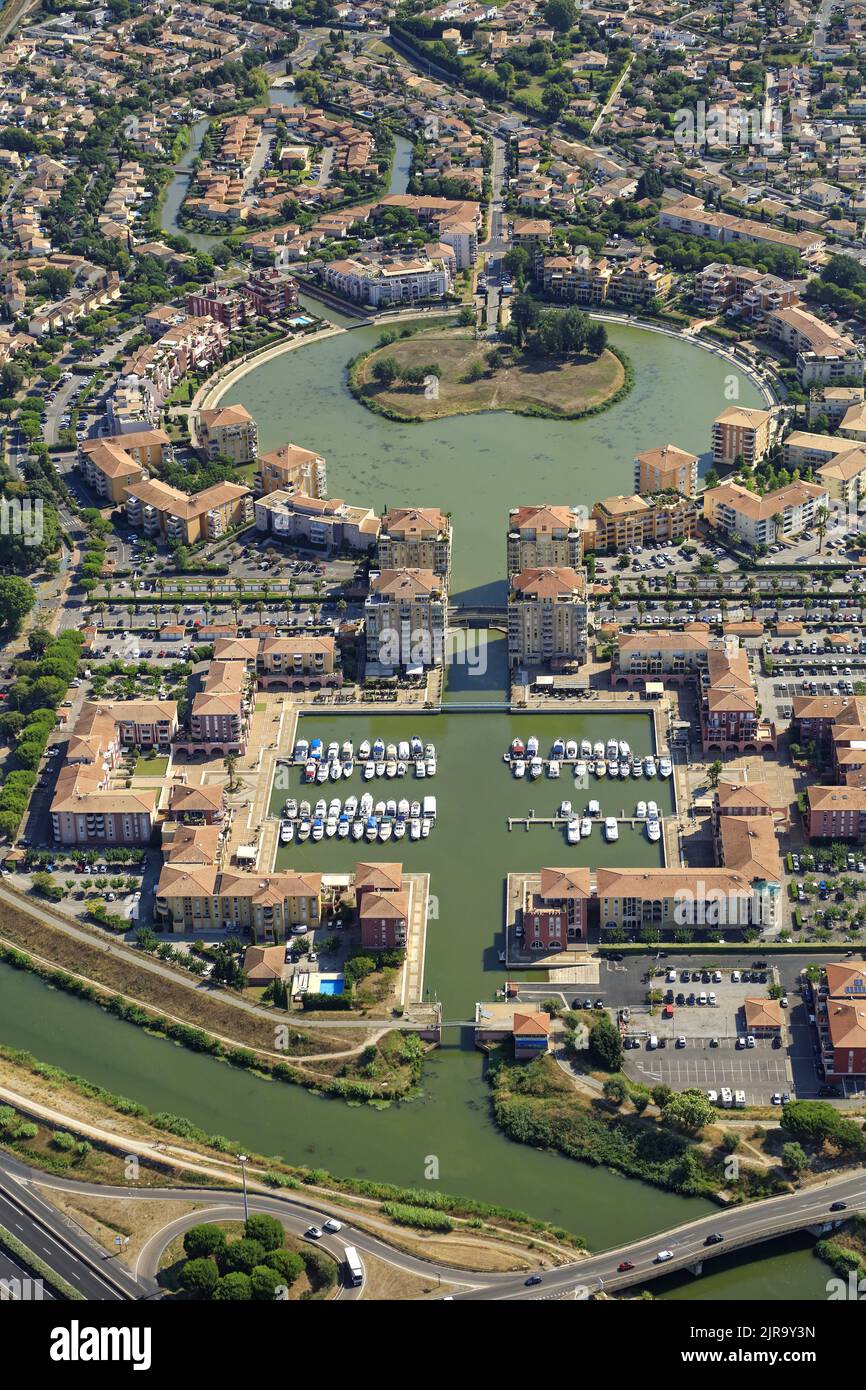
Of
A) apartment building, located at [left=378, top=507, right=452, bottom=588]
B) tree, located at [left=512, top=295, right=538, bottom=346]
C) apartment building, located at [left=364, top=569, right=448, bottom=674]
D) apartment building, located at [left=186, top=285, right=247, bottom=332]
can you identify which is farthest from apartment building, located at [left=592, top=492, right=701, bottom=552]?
apartment building, located at [left=186, top=285, right=247, bottom=332]

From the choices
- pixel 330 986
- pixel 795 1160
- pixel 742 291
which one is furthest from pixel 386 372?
pixel 795 1160

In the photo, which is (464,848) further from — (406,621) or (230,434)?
(230,434)

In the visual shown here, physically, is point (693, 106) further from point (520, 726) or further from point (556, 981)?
point (556, 981)

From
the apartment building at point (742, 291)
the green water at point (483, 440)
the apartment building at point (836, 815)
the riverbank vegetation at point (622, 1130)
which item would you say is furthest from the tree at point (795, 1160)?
the apartment building at point (742, 291)

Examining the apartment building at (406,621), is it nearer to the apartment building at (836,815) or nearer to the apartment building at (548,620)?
the apartment building at (548,620)

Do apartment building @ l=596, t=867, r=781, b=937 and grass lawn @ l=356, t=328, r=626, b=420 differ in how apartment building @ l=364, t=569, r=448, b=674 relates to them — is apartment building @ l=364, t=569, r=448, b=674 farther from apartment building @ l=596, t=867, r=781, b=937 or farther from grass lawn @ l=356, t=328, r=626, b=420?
grass lawn @ l=356, t=328, r=626, b=420

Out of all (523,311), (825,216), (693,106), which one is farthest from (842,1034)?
(693,106)
